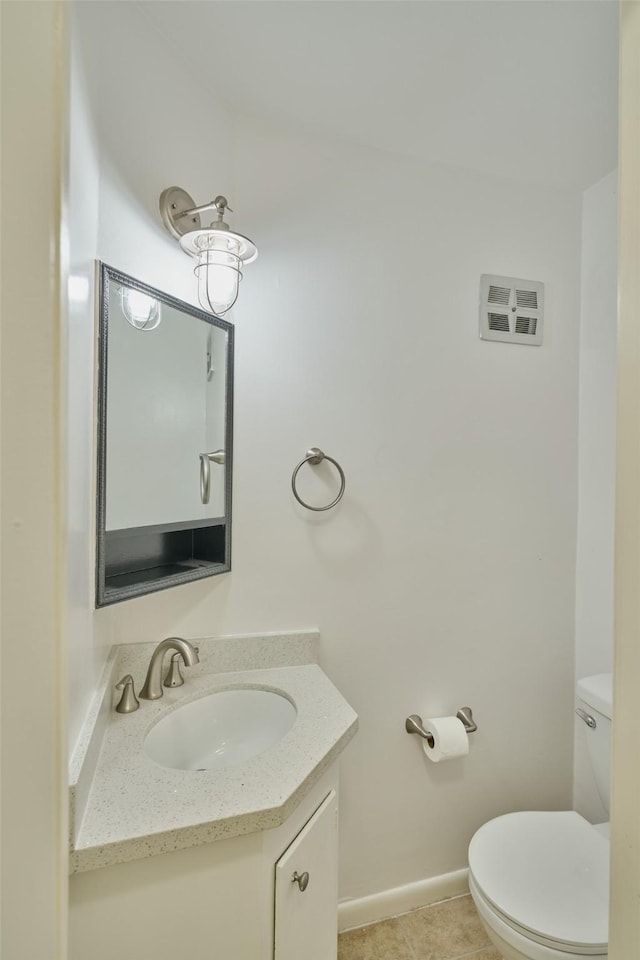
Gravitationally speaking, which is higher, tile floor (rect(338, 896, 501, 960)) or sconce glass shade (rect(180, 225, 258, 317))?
sconce glass shade (rect(180, 225, 258, 317))

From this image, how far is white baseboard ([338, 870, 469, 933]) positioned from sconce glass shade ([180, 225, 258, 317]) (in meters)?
1.93

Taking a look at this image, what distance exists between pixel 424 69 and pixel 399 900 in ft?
8.37

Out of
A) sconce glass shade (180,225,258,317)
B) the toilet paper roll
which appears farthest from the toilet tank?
sconce glass shade (180,225,258,317)

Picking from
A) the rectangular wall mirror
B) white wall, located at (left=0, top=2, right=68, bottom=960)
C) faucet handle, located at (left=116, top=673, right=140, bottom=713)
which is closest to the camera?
white wall, located at (left=0, top=2, right=68, bottom=960)

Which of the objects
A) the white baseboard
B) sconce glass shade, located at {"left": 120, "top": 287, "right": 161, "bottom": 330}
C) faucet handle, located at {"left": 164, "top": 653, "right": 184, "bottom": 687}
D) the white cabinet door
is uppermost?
sconce glass shade, located at {"left": 120, "top": 287, "right": 161, "bottom": 330}

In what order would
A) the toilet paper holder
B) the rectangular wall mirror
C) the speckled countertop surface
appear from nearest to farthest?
the speckled countertop surface → the rectangular wall mirror → the toilet paper holder

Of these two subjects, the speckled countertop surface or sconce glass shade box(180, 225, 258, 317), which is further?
sconce glass shade box(180, 225, 258, 317)

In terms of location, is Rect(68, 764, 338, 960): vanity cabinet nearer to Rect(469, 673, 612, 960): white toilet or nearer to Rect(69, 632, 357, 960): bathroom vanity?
Rect(69, 632, 357, 960): bathroom vanity

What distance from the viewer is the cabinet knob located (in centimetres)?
87

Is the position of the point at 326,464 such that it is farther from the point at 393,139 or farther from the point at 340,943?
the point at 340,943

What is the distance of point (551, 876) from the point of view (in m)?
1.13

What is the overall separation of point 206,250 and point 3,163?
31.9 inches

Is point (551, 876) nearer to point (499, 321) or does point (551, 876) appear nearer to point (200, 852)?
point (200, 852)

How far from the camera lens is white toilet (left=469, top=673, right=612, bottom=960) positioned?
0.98 m
